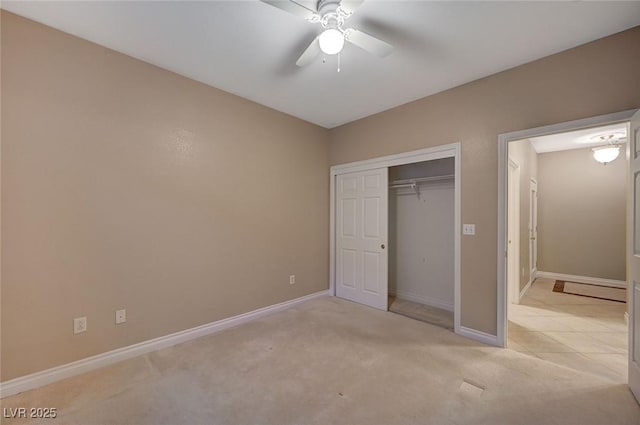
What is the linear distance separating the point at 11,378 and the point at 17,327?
365mm

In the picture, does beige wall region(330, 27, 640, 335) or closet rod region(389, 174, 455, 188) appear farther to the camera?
closet rod region(389, 174, 455, 188)

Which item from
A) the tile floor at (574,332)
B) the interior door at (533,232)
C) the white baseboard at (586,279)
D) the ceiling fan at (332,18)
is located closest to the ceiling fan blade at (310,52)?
the ceiling fan at (332,18)

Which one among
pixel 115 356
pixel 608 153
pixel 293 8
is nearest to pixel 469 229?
pixel 293 8

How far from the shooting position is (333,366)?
2.29m

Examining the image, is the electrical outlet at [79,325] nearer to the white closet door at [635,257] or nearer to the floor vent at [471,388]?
the floor vent at [471,388]

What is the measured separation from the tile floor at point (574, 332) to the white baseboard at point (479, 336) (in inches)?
7.9

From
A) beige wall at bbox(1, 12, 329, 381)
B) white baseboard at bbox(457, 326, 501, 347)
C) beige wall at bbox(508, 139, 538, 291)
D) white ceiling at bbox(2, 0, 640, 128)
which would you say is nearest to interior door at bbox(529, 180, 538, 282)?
beige wall at bbox(508, 139, 538, 291)

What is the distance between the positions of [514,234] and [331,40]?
159 inches

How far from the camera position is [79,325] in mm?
2170

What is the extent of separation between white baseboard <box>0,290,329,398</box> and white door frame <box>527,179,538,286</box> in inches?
201

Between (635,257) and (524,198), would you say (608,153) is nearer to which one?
(524,198)

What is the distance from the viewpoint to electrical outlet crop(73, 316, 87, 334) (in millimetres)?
2152

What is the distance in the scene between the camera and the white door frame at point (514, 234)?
3912 millimetres

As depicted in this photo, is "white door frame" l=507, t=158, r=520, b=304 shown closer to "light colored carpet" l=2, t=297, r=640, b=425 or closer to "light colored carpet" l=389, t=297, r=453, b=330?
"light colored carpet" l=389, t=297, r=453, b=330
